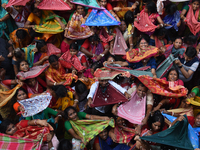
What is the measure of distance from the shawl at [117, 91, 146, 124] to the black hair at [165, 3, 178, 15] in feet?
7.50

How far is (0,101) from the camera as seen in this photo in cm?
404

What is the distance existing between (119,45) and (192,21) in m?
1.83

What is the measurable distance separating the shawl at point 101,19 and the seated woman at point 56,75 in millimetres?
1196

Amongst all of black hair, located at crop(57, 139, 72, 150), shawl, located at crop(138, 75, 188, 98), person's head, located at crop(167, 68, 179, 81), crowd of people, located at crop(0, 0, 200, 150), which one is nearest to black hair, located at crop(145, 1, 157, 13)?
crowd of people, located at crop(0, 0, 200, 150)

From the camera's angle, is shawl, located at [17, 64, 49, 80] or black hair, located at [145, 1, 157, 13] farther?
black hair, located at [145, 1, 157, 13]

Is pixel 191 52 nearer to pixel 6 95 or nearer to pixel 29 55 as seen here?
pixel 29 55

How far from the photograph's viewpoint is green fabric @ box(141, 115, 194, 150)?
9.89ft

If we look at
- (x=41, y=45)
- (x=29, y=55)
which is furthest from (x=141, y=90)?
(x=29, y=55)

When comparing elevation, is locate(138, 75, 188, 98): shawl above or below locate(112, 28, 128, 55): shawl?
below

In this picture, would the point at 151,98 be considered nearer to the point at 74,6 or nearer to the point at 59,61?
the point at 59,61

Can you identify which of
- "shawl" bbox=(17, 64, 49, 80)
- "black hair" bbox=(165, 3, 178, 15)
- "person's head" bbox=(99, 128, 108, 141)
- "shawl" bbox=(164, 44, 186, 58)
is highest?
"black hair" bbox=(165, 3, 178, 15)

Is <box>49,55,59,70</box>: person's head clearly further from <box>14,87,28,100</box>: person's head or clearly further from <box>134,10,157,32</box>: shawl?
<box>134,10,157,32</box>: shawl

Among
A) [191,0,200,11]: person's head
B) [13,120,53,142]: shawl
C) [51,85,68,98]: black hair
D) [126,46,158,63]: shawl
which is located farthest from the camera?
[191,0,200,11]: person's head

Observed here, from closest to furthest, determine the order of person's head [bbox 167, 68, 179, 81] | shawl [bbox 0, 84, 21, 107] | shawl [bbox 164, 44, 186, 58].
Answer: shawl [bbox 0, 84, 21, 107], person's head [bbox 167, 68, 179, 81], shawl [bbox 164, 44, 186, 58]
